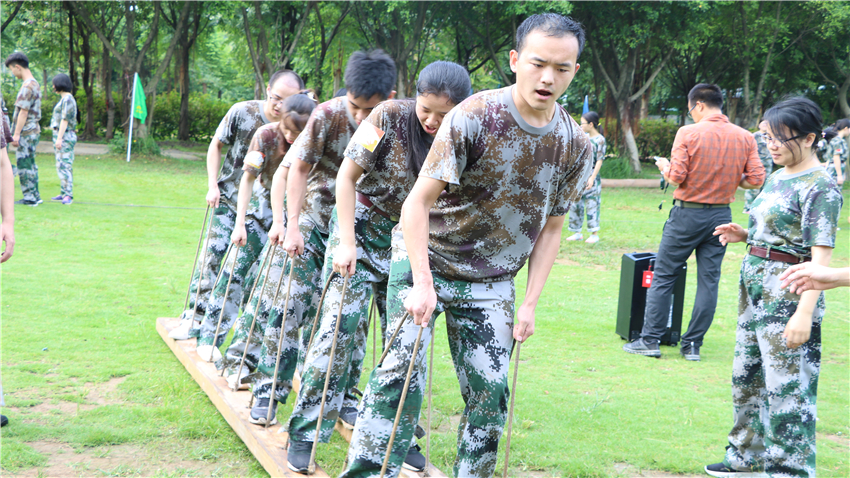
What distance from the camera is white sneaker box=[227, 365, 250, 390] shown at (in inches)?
168

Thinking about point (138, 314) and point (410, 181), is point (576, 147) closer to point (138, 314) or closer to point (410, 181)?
point (410, 181)

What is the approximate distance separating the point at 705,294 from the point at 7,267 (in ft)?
22.1

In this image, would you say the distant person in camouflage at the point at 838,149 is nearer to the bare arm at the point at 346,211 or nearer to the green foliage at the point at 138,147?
the bare arm at the point at 346,211

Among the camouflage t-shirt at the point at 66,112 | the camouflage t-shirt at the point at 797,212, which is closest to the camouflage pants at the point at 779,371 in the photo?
the camouflage t-shirt at the point at 797,212

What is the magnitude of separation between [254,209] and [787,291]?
3226 mm

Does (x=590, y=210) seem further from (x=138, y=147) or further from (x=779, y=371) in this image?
(x=138, y=147)

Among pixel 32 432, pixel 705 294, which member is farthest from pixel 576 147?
pixel 705 294

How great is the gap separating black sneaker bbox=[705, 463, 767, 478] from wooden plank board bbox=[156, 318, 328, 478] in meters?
2.02

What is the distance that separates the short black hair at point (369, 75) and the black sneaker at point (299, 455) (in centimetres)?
172

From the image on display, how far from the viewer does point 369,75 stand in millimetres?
3455

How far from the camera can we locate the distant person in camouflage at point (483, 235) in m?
2.47

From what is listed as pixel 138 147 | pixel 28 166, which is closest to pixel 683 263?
pixel 28 166

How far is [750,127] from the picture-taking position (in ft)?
87.6

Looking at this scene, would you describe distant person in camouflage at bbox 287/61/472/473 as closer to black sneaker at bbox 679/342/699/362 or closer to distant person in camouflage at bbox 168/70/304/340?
distant person in camouflage at bbox 168/70/304/340
